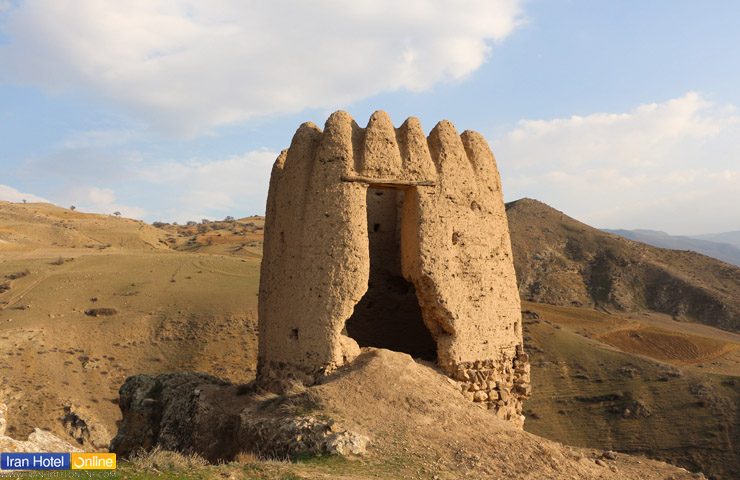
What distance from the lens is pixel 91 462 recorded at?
6.21 m

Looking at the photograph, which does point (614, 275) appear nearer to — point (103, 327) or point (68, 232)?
point (103, 327)

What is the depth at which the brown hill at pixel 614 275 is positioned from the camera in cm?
4047

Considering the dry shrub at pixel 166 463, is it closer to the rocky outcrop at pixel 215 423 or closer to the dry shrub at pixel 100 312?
the rocky outcrop at pixel 215 423

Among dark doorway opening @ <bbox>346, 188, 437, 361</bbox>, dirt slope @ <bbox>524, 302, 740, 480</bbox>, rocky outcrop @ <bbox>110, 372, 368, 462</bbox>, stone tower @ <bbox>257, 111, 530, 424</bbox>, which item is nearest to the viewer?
rocky outcrop @ <bbox>110, 372, 368, 462</bbox>

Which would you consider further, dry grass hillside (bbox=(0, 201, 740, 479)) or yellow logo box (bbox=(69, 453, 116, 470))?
dry grass hillside (bbox=(0, 201, 740, 479))

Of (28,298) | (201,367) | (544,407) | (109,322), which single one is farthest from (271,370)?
(28,298)

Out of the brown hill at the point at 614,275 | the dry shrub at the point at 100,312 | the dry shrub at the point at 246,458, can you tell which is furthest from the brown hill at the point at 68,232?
the dry shrub at the point at 246,458

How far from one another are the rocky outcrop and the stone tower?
3.12ft

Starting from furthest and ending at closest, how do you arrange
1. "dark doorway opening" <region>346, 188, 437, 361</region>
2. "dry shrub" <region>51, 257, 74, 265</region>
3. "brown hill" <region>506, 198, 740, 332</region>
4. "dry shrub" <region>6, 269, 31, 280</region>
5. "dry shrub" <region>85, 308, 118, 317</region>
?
"brown hill" <region>506, 198, 740, 332</region> < "dry shrub" <region>51, 257, 74, 265</region> < "dry shrub" <region>6, 269, 31, 280</region> < "dry shrub" <region>85, 308, 118, 317</region> < "dark doorway opening" <region>346, 188, 437, 361</region>

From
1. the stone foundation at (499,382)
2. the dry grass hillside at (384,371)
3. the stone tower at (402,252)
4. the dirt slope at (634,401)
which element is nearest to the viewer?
the dry grass hillside at (384,371)

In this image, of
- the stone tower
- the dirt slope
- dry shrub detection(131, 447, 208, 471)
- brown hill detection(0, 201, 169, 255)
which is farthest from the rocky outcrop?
brown hill detection(0, 201, 169, 255)

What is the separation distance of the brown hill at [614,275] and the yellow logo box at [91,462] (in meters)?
36.9

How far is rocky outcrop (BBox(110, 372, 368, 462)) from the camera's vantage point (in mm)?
7160

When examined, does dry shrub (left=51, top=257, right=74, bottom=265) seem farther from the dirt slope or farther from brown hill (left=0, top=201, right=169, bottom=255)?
the dirt slope
